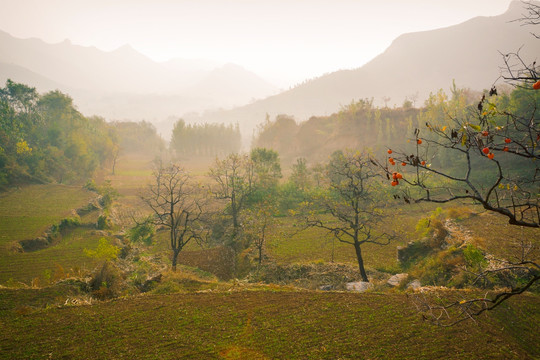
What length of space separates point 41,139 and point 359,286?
61.1 meters

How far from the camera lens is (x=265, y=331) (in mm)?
10578

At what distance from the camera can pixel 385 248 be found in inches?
917

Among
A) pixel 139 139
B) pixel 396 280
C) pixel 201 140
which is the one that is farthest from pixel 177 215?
pixel 139 139

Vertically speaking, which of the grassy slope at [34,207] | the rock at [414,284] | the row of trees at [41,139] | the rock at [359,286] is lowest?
the rock at [359,286]

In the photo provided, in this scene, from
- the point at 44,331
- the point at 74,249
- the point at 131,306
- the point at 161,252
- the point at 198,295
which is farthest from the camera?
the point at 161,252

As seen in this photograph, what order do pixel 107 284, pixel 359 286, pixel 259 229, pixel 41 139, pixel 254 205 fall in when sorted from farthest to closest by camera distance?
pixel 41 139 → pixel 254 205 → pixel 259 229 → pixel 359 286 → pixel 107 284

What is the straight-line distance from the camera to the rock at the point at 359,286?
51.4ft

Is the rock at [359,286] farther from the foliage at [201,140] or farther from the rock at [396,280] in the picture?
the foliage at [201,140]

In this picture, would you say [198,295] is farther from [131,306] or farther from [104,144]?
[104,144]

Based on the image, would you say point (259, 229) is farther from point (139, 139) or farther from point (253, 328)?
point (139, 139)

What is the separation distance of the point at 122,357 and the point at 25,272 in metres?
15.1

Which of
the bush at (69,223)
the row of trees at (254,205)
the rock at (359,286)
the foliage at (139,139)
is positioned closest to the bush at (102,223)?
the bush at (69,223)

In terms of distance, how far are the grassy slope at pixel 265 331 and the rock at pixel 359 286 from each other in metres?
2.83

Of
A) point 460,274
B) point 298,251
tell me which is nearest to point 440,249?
point 460,274
